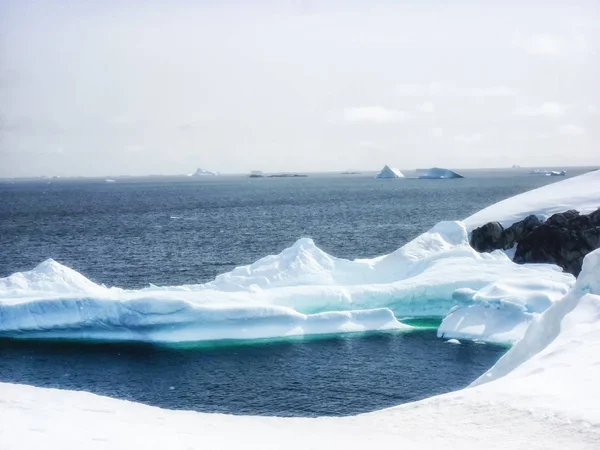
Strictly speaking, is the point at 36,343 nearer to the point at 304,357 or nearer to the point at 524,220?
the point at 304,357

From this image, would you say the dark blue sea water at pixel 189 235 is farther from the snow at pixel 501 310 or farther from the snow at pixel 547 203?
the snow at pixel 501 310

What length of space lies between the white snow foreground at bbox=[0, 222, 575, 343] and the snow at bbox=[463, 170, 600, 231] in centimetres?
509

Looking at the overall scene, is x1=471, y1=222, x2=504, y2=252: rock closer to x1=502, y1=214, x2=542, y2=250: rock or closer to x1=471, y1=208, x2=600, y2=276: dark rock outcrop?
x1=502, y1=214, x2=542, y2=250: rock

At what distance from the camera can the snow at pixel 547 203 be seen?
4053 centimetres

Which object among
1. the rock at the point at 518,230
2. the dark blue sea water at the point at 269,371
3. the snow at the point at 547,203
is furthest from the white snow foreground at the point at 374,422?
the snow at the point at 547,203

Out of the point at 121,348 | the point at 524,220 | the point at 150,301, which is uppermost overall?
the point at 524,220

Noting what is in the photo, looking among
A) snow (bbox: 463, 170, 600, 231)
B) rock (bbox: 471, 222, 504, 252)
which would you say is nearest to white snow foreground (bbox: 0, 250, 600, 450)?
rock (bbox: 471, 222, 504, 252)

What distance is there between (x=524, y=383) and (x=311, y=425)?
4462mm

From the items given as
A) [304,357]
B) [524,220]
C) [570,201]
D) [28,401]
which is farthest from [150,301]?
[570,201]

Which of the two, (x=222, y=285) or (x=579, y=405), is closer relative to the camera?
(x=579, y=405)

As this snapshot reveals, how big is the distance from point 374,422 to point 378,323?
16990 millimetres

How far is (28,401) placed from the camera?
12.7 meters

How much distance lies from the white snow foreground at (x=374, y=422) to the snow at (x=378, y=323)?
33mm

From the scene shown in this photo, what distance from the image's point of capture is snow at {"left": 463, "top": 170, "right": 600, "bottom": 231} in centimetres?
4053
